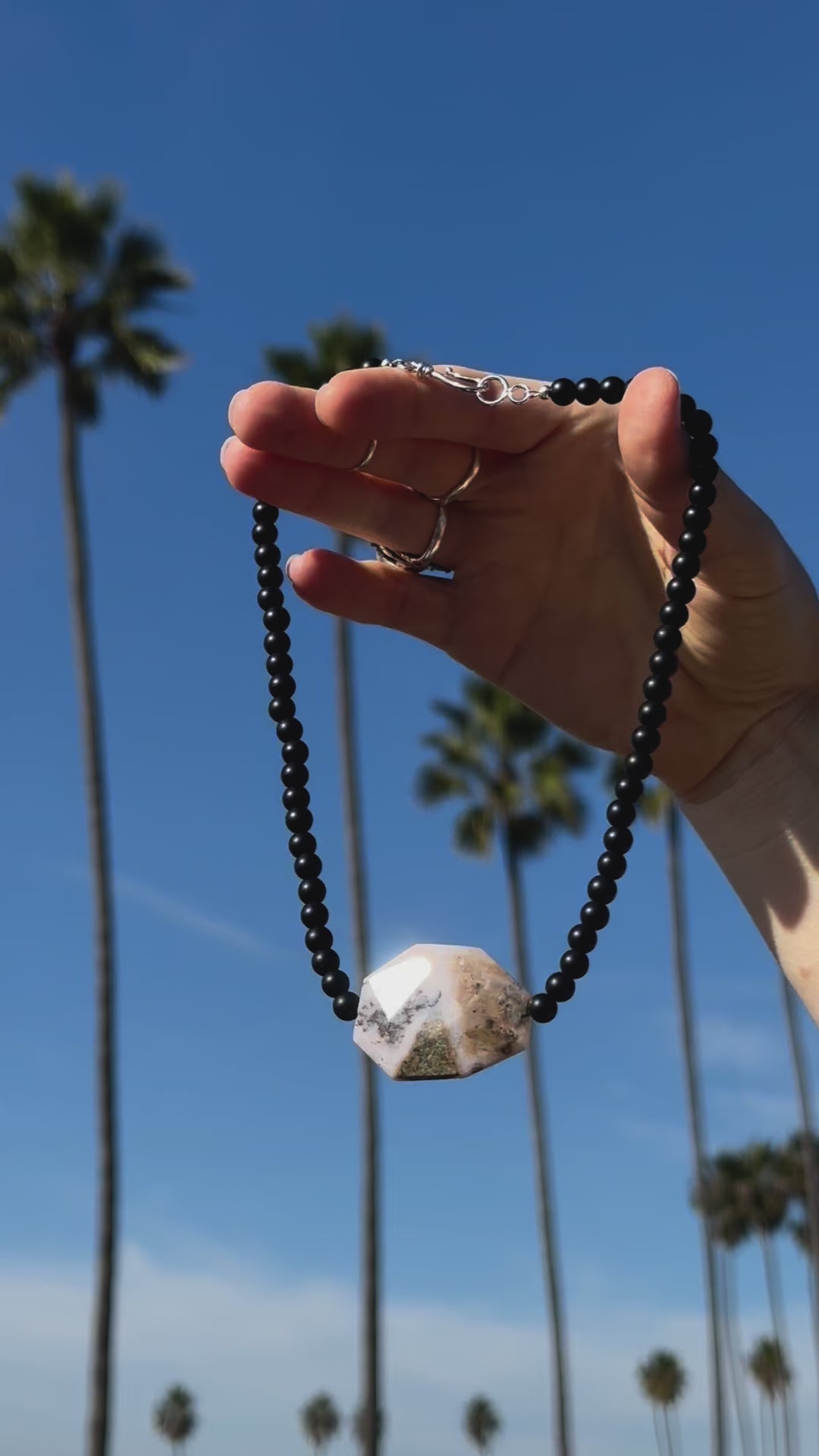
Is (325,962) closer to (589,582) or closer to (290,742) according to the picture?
(290,742)

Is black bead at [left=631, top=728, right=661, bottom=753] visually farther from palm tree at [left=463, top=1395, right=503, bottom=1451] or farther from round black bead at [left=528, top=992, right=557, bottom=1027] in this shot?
palm tree at [left=463, top=1395, right=503, bottom=1451]

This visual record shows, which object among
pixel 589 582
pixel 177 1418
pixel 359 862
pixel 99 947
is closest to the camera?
pixel 589 582

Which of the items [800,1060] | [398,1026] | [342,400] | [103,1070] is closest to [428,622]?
[342,400]

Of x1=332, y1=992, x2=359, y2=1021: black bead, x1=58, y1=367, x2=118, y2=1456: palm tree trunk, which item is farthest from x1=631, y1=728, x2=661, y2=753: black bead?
x1=58, y1=367, x2=118, y2=1456: palm tree trunk

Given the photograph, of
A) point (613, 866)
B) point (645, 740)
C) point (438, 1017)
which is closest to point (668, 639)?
point (645, 740)

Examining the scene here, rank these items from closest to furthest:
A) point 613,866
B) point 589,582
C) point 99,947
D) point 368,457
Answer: point 368,457
point 613,866
point 589,582
point 99,947

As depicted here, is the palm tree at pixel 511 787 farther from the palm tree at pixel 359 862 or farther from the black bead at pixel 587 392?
the black bead at pixel 587 392

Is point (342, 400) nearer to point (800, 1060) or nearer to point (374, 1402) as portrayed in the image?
point (374, 1402)
